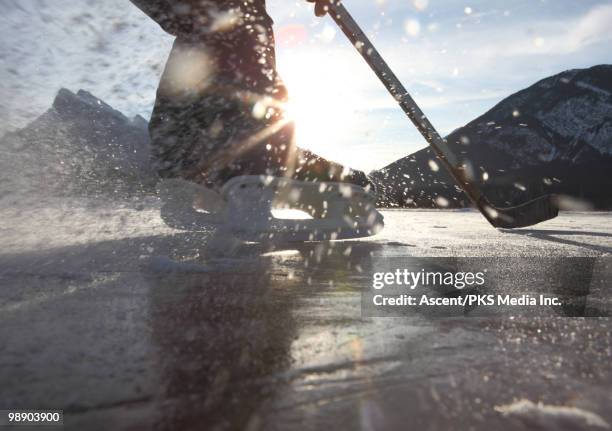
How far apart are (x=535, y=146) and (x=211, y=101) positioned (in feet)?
123

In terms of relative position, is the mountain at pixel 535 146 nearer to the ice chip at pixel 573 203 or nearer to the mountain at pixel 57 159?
the ice chip at pixel 573 203

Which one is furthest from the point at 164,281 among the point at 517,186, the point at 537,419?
the point at 517,186

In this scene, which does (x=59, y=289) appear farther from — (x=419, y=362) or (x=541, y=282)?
(x=541, y=282)

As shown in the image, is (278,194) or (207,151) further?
(278,194)

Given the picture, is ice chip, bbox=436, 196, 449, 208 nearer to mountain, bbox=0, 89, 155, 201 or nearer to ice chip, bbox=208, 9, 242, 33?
mountain, bbox=0, 89, 155, 201

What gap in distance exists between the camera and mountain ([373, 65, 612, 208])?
25.4 metres

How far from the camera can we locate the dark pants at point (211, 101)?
3.48 m

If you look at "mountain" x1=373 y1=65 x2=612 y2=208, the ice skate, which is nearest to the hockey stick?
the ice skate

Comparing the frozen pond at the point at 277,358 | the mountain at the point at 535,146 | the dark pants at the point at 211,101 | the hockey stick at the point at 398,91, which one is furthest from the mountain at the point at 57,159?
the mountain at the point at 535,146

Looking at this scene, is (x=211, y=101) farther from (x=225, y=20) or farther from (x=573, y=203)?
(x=573, y=203)

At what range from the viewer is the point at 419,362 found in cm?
87

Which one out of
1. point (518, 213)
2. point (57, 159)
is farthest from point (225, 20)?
point (57, 159)

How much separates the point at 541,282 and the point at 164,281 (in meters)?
1.62

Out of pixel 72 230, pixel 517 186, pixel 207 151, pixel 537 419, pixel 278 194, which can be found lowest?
pixel 537 419
